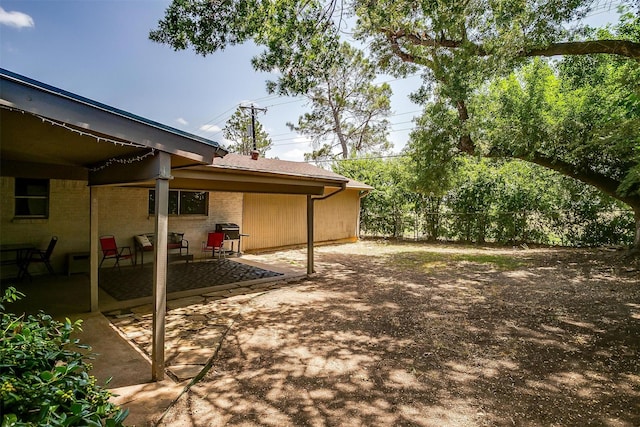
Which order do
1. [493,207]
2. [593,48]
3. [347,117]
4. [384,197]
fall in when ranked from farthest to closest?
[347,117]
[384,197]
[493,207]
[593,48]

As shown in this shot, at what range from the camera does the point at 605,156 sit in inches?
412

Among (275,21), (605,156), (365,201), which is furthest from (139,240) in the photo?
(605,156)

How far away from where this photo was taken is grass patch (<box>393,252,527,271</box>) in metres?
9.57

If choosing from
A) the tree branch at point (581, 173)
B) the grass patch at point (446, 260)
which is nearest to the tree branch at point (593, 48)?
the tree branch at point (581, 173)

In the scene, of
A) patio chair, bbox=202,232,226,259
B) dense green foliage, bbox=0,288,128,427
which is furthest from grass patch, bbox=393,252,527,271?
dense green foliage, bbox=0,288,128,427

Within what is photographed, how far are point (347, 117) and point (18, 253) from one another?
20.4 m

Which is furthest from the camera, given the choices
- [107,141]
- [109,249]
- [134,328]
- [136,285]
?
[109,249]

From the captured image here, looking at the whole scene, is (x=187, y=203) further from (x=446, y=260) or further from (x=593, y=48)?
(x=593, y=48)

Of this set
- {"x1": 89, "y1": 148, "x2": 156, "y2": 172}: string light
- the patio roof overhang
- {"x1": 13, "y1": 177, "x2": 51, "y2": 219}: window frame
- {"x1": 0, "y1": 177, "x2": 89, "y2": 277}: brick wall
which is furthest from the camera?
{"x1": 13, "y1": 177, "x2": 51, "y2": 219}: window frame

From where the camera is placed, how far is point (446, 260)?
10.6 meters

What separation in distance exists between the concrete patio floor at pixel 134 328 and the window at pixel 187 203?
221 cm

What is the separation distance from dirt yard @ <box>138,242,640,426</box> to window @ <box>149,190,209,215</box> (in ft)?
15.7

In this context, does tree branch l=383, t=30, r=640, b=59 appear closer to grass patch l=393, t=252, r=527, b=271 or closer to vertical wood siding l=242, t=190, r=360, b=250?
grass patch l=393, t=252, r=527, b=271

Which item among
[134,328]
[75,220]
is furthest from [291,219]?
[134,328]
